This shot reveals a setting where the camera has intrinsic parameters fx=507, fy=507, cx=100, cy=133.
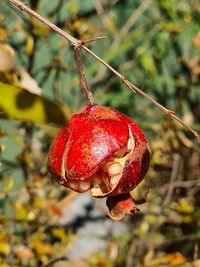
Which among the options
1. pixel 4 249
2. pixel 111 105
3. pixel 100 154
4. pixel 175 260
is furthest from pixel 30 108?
pixel 111 105

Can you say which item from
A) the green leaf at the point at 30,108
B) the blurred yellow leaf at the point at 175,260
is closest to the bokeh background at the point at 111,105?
the blurred yellow leaf at the point at 175,260

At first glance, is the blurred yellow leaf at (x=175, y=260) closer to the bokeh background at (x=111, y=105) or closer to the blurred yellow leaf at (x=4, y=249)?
the bokeh background at (x=111, y=105)

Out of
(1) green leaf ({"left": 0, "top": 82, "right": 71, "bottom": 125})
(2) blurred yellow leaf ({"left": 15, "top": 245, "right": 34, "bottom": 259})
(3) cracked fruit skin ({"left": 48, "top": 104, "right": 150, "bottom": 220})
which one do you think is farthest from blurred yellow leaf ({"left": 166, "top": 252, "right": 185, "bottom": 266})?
(1) green leaf ({"left": 0, "top": 82, "right": 71, "bottom": 125})

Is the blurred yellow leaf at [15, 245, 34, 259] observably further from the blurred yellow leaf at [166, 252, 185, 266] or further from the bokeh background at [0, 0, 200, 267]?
the blurred yellow leaf at [166, 252, 185, 266]

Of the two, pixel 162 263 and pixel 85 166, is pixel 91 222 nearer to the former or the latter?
pixel 162 263

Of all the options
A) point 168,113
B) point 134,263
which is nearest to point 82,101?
point 134,263

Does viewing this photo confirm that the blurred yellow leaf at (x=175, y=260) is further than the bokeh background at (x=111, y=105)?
No
